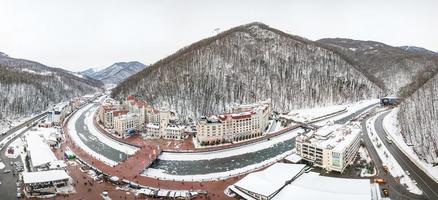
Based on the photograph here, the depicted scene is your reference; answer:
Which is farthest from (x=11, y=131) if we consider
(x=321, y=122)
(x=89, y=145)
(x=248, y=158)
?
(x=321, y=122)

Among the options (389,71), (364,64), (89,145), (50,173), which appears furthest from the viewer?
(364,64)

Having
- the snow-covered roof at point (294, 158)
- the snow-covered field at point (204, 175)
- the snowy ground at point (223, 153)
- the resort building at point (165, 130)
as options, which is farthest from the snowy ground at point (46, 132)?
the snow-covered roof at point (294, 158)

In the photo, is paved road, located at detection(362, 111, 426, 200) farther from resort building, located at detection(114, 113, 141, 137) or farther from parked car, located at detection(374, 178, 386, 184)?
resort building, located at detection(114, 113, 141, 137)

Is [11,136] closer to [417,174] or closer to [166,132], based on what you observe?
[166,132]

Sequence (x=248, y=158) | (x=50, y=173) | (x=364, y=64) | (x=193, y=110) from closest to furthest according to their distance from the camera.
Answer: (x=50, y=173)
(x=248, y=158)
(x=193, y=110)
(x=364, y=64)

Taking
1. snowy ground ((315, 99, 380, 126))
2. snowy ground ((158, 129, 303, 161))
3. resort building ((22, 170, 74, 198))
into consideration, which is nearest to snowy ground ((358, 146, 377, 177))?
snowy ground ((158, 129, 303, 161))

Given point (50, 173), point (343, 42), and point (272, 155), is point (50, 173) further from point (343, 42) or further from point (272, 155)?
point (343, 42)

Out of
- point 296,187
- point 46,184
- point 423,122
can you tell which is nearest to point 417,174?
point 423,122

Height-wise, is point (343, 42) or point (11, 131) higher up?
point (343, 42)
